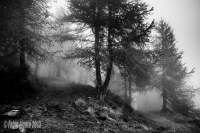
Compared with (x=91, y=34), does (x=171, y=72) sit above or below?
below

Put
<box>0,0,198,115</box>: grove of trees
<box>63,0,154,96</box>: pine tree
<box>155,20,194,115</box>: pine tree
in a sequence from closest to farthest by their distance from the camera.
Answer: <box>0,0,198,115</box>: grove of trees
<box>63,0,154,96</box>: pine tree
<box>155,20,194,115</box>: pine tree

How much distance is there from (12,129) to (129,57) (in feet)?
26.4

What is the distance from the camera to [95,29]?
35.3 ft

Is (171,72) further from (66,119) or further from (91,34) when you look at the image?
(66,119)

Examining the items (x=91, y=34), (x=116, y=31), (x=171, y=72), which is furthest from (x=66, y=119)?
(x=171, y=72)

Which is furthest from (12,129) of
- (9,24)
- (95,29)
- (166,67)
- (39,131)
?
(166,67)

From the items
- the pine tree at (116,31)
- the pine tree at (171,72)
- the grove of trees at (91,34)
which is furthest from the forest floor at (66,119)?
the pine tree at (171,72)

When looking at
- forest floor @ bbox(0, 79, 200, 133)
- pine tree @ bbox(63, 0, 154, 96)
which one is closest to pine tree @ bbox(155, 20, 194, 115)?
forest floor @ bbox(0, 79, 200, 133)

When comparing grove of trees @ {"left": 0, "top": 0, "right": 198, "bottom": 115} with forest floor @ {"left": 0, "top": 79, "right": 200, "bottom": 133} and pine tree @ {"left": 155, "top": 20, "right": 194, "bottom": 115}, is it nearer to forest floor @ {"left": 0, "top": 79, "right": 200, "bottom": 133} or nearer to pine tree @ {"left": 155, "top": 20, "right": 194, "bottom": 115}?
forest floor @ {"left": 0, "top": 79, "right": 200, "bottom": 133}

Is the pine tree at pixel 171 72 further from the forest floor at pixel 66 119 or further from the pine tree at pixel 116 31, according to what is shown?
the pine tree at pixel 116 31

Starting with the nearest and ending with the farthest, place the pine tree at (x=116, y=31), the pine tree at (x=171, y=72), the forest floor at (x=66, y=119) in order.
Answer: the forest floor at (x=66, y=119) → the pine tree at (x=116, y=31) → the pine tree at (x=171, y=72)

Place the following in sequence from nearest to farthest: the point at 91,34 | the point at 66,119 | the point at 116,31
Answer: the point at 66,119 → the point at 116,31 → the point at 91,34

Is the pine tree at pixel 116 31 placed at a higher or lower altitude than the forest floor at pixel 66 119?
higher

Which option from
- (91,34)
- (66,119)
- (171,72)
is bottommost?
(66,119)
